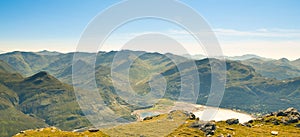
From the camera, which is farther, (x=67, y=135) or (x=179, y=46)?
(x=67, y=135)

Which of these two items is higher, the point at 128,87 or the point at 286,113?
the point at 128,87

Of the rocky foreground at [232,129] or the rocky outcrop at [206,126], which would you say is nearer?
the rocky foreground at [232,129]

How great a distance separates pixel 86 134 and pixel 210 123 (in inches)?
2452

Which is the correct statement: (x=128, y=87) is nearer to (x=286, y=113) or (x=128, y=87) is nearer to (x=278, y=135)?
(x=278, y=135)

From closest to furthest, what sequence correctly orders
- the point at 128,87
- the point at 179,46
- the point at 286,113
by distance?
the point at 179,46, the point at 128,87, the point at 286,113

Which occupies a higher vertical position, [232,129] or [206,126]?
[206,126]

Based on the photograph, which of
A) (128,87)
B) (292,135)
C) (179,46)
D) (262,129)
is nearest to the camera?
(179,46)

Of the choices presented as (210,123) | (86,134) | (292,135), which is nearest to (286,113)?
(292,135)

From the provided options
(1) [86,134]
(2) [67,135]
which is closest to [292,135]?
(1) [86,134]

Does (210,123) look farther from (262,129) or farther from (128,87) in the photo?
(128,87)

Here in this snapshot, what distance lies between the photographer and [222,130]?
14512 cm

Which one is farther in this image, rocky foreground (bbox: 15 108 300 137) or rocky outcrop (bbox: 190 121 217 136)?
rocky outcrop (bbox: 190 121 217 136)

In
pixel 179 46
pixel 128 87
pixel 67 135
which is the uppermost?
pixel 179 46

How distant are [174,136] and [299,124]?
6725cm
